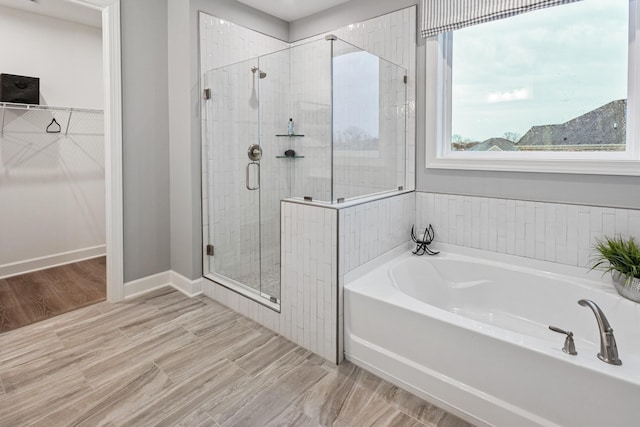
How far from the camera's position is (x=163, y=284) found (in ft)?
10.3

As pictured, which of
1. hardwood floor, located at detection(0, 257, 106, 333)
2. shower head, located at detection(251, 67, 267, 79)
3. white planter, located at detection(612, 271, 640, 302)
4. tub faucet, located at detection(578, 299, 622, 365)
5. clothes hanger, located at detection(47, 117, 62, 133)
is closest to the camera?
tub faucet, located at detection(578, 299, 622, 365)

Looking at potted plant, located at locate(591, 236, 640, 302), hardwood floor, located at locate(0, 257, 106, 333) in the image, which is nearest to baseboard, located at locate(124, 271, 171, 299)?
hardwood floor, located at locate(0, 257, 106, 333)

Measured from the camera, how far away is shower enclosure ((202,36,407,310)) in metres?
2.33

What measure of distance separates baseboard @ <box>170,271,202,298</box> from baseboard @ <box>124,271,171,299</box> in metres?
0.12

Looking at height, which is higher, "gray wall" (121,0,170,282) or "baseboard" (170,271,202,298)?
"gray wall" (121,0,170,282)

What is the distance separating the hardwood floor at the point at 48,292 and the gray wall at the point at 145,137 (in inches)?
18.1

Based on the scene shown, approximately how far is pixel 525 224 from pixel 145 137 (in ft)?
9.74

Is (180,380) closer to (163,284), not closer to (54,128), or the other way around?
(163,284)

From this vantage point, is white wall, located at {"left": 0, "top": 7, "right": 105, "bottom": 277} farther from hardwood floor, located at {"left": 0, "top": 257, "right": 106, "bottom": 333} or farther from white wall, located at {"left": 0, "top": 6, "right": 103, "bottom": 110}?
hardwood floor, located at {"left": 0, "top": 257, "right": 106, "bottom": 333}

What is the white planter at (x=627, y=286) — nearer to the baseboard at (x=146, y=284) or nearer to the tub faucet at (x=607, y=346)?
the tub faucet at (x=607, y=346)

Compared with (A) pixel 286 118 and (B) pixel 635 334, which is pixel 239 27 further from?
(B) pixel 635 334

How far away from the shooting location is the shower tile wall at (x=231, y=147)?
2819 millimetres

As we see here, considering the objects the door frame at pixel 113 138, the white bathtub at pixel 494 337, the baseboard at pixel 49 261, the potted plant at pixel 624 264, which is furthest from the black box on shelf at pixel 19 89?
the potted plant at pixel 624 264

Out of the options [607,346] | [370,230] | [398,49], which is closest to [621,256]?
[607,346]
